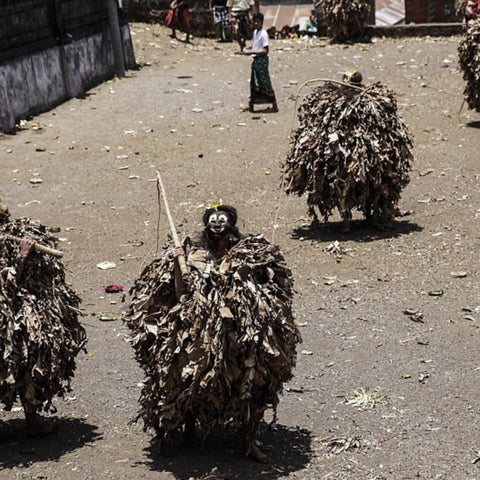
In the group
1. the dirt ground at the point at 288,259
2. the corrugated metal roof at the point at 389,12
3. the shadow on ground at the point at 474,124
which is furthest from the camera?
the corrugated metal roof at the point at 389,12

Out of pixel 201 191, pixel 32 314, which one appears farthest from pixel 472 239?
pixel 32 314

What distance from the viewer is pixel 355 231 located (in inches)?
498

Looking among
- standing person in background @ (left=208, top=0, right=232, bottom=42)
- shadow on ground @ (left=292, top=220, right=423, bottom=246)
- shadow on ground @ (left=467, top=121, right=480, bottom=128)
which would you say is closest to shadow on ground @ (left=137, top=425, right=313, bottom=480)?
shadow on ground @ (left=292, top=220, right=423, bottom=246)

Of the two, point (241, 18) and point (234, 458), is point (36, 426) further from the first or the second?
point (241, 18)

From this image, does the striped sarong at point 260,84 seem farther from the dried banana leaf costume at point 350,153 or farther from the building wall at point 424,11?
the building wall at point 424,11

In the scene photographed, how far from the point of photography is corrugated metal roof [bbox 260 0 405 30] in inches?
1094

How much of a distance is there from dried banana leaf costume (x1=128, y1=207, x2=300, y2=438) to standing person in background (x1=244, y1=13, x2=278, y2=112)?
1207 centimetres

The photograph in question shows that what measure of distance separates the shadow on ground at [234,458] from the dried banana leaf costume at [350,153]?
4.97 metres

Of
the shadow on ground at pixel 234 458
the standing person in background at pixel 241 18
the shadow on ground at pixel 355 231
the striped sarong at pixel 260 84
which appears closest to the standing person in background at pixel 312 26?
the standing person in background at pixel 241 18

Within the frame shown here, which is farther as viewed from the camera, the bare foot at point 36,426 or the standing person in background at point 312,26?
the standing person in background at point 312,26

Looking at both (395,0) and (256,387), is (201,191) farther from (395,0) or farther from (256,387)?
(395,0)

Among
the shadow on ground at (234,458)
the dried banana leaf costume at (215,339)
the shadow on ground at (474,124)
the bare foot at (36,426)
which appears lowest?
the shadow on ground at (234,458)

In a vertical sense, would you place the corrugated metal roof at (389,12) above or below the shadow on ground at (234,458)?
above

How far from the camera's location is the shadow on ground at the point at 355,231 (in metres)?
12.4
